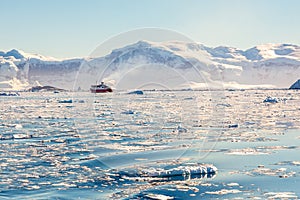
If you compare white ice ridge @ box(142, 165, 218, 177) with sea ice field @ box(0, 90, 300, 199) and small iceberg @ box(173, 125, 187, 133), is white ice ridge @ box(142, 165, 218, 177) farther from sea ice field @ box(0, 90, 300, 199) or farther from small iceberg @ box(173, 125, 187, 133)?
small iceberg @ box(173, 125, 187, 133)

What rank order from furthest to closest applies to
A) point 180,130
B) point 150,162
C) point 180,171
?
point 180,130
point 150,162
point 180,171

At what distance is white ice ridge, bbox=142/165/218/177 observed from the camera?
9.36 meters

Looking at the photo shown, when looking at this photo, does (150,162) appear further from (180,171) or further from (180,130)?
(180,130)

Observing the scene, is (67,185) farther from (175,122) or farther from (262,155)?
Answer: (175,122)

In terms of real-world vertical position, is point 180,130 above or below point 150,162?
above

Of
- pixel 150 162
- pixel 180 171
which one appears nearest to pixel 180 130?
pixel 150 162

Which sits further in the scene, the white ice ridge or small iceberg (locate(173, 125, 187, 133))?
small iceberg (locate(173, 125, 187, 133))

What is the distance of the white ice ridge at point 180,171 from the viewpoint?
936 cm

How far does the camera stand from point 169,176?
30.3ft

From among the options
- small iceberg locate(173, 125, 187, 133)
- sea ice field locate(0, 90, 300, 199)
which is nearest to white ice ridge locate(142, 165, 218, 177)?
sea ice field locate(0, 90, 300, 199)

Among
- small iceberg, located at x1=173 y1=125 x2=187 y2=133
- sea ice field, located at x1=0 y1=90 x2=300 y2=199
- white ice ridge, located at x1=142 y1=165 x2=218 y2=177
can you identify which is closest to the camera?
sea ice field, located at x1=0 y1=90 x2=300 y2=199

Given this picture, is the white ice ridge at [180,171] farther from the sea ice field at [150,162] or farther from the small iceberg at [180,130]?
the small iceberg at [180,130]

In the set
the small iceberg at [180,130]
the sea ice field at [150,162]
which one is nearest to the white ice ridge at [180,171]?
the sea ice field at [150,162]

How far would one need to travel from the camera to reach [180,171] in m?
9.48
